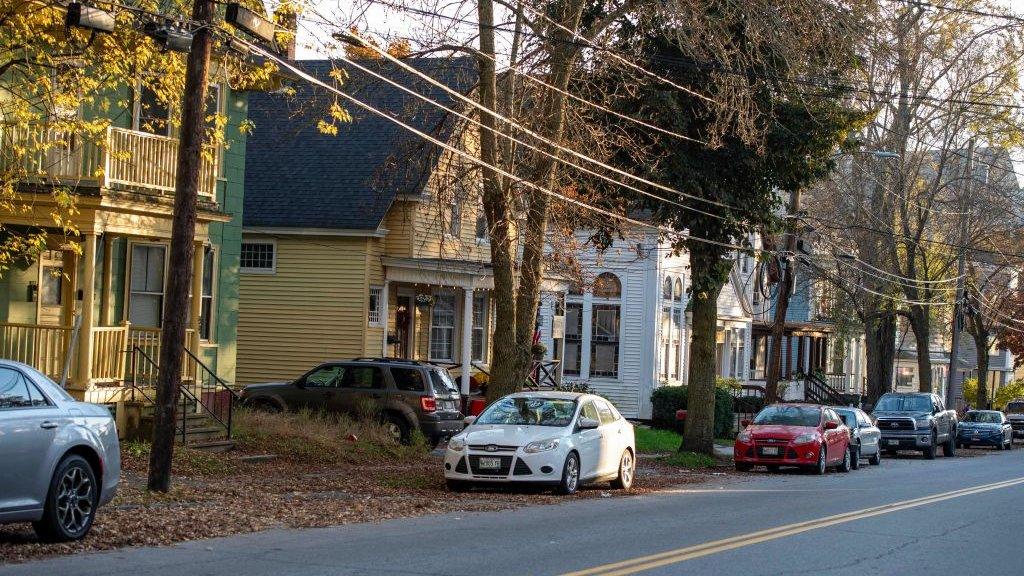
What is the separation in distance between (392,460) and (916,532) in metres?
10.5

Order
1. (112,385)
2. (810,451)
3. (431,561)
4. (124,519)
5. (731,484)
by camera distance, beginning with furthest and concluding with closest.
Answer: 1. (810,451)
2. (731,484)
3. (112,385)
4. (124,519)
5. (431,561)

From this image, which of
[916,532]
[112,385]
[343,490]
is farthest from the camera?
[112,385]

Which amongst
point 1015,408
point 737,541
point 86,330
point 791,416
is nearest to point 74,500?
point 737,541

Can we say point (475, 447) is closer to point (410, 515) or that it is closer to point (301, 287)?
point (410, 515)

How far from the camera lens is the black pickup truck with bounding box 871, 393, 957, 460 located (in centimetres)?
3653

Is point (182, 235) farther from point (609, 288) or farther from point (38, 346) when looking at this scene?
point (609, 288)

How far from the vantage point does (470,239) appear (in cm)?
3481

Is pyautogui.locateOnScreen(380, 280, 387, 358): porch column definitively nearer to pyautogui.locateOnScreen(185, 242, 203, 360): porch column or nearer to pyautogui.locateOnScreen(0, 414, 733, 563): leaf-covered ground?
pyautogui.locateOnScreen(0, 414, 733, 563): leaf-covered ground

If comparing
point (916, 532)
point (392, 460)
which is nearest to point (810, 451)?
point (392, 460)

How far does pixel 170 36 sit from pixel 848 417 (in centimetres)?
2127

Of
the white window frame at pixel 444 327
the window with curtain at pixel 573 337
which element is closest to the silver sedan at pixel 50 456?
the white window frame at pixel 444 327

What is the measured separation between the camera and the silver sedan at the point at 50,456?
10.6 m

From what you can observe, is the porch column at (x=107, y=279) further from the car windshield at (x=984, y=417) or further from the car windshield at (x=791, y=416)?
the car windshield at (x=984, y=417)

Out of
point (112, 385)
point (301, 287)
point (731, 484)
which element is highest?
point (301, 287)
